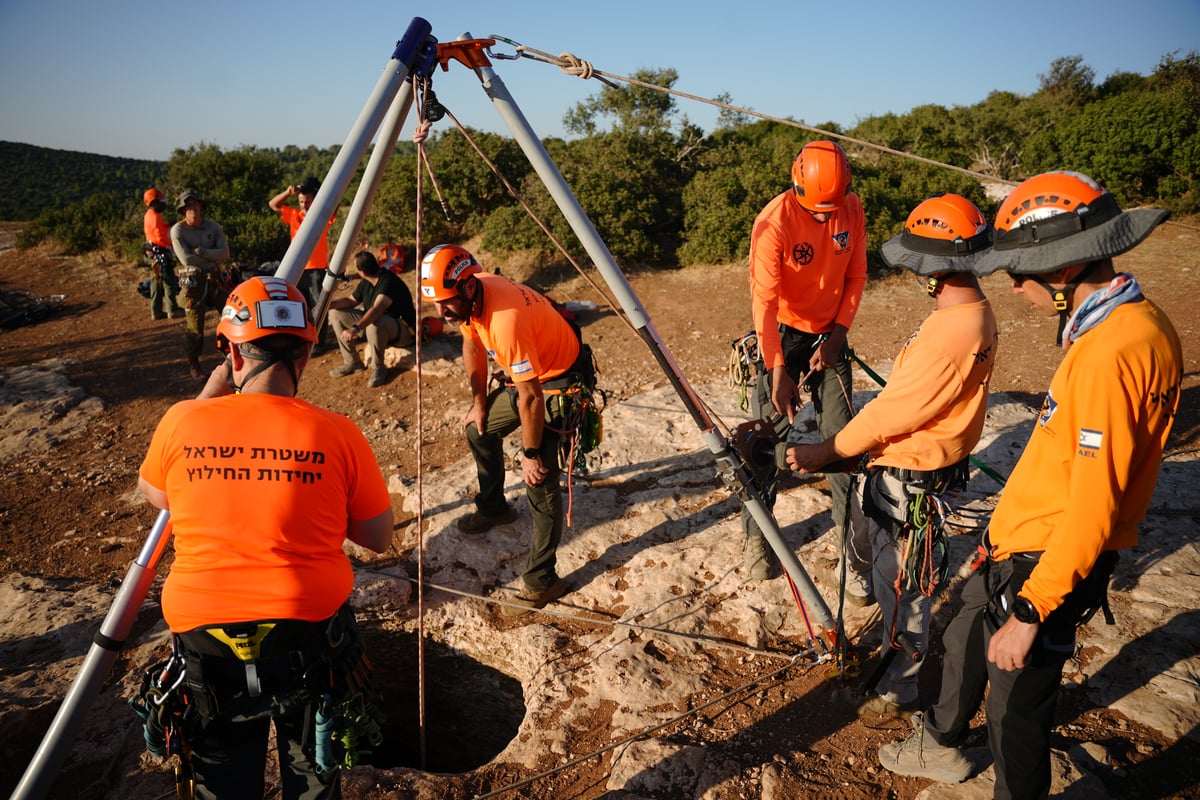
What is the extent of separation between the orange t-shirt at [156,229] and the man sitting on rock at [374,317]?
12.1 ft

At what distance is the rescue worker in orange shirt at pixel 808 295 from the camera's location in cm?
390

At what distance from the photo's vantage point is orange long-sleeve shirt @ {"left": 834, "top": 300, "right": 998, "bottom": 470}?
8.52 ft

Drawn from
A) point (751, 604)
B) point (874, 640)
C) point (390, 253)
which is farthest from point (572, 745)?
point (390, 253)

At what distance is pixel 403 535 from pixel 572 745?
2.44 meters

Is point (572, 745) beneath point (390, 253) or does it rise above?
beneath

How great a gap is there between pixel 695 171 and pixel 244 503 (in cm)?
1238

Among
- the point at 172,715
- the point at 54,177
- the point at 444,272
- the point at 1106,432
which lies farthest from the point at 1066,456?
the point at 54,177

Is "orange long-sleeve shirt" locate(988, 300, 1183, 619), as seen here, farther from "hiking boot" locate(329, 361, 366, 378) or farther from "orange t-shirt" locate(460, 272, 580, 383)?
"hiking boot" locate(329, 361, 366, 378)

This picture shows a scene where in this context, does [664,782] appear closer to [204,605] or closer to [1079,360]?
[204,605]

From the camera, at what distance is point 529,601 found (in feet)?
14.4

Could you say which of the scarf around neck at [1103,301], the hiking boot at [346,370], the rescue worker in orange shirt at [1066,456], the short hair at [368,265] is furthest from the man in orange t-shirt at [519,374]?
the hiking boot at [346,370]

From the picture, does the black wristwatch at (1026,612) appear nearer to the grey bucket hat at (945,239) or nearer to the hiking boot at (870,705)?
the grey bucket hat at (945,239)

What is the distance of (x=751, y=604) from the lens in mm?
4082

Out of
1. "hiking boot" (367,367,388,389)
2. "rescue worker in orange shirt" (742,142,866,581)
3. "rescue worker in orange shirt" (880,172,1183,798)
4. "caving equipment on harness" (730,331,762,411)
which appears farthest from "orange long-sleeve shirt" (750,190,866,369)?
"hiking boot" (367,367,388,389)
